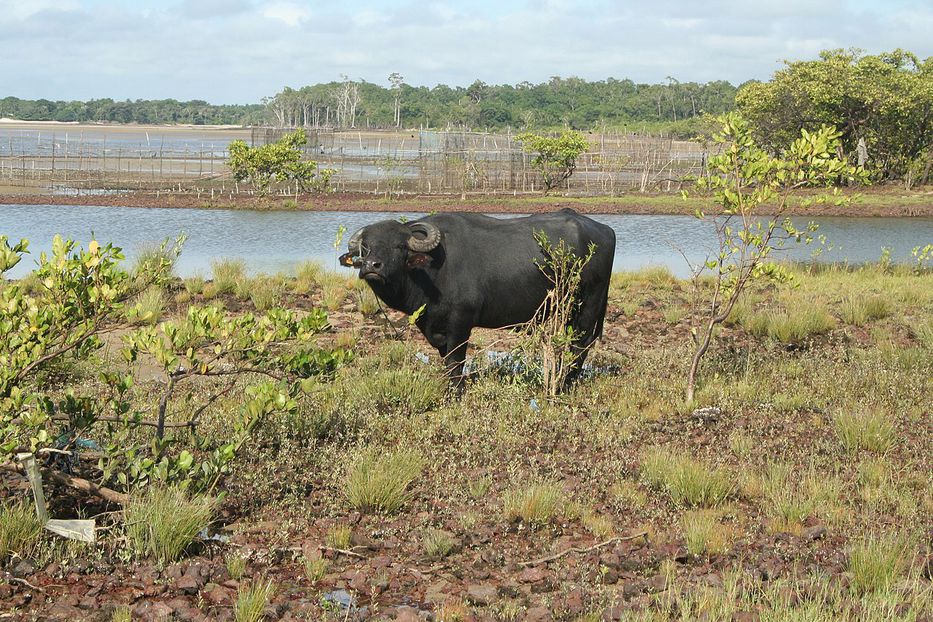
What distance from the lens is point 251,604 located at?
153 inches

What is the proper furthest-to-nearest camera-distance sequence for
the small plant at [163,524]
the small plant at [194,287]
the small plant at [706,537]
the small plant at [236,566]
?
the small plant at [194,287] < the small plant at [706,537] < the small plant at [163,524] < the small plant at [236,566]

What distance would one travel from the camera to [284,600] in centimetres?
414

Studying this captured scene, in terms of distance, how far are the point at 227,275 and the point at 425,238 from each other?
611 cm

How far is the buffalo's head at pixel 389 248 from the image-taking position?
717cm

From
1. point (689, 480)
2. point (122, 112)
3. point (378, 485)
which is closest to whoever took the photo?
point (378, 485)

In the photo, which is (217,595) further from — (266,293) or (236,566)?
(266,293)

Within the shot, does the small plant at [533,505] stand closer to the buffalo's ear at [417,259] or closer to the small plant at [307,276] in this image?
the buffalo's ear at [417,259]

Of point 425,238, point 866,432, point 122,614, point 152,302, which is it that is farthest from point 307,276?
point 122,614

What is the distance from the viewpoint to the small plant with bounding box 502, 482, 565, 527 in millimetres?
5070

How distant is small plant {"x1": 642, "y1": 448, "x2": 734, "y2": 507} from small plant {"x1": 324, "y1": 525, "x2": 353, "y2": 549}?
185 centimetres

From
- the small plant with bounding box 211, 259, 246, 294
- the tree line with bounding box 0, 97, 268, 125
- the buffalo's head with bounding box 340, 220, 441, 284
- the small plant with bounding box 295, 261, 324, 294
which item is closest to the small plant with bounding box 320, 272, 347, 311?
the small plant with bounding box 295, 261, 324, 294

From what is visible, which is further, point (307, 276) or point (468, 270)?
point (307, 276)

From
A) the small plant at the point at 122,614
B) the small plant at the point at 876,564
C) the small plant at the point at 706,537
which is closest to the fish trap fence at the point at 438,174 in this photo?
the small plant at the point at 706,537

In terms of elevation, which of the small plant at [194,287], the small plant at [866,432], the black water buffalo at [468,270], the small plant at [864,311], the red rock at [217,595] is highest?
the black water buffalo at [468,270]
